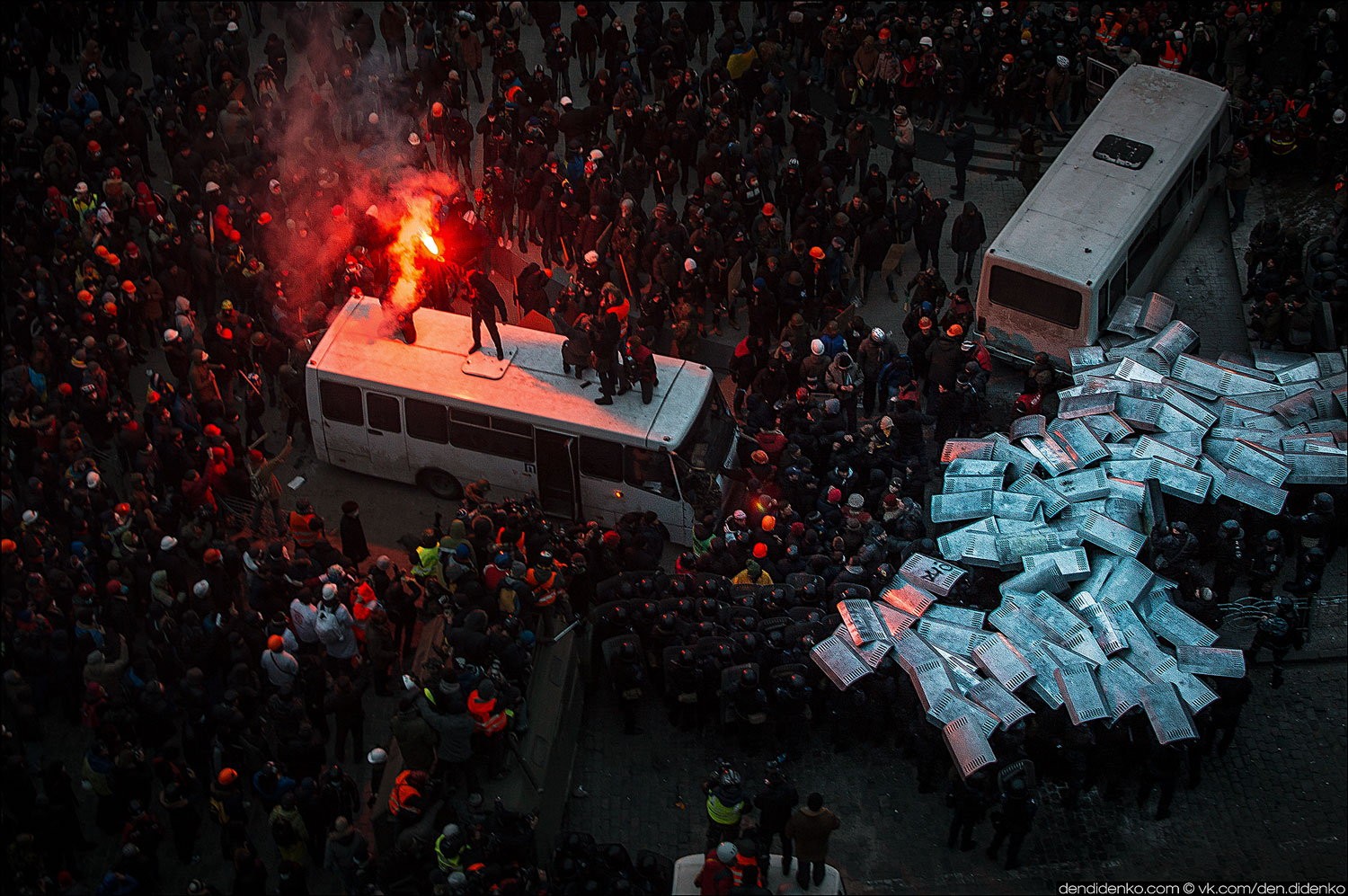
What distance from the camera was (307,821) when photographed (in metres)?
16.7

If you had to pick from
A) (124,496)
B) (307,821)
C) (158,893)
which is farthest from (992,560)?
(124,496)

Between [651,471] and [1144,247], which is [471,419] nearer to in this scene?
[651,471]

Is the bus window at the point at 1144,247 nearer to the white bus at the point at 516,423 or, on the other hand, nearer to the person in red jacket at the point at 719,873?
the white bus at the point at 516,423

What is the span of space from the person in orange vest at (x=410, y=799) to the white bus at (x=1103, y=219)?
11.0 meters

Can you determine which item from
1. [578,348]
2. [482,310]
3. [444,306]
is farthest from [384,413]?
[444,306]

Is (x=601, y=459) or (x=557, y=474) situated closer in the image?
(x=601, y=459)

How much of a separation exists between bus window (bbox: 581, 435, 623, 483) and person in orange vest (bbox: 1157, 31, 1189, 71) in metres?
12.7

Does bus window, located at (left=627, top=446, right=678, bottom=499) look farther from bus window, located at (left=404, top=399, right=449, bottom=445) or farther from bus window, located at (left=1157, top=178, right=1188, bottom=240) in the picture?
bus window, located at (left=1157, top=178, right=1188, bottom=240)

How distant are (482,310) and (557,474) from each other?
7.52ft

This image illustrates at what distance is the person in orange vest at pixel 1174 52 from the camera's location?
27297 millimetres

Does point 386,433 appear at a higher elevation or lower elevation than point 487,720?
lower

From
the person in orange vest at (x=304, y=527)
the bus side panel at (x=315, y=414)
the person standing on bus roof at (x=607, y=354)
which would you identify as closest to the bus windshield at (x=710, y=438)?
the person standing on bus roof at (x=607, y=354)

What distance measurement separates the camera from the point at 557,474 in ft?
68.7

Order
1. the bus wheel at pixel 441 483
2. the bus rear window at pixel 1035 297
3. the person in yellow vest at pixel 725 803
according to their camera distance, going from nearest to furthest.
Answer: the person in yellow vest at pixel 725 803, the bus wheel at pixel 441 483, the bus rear window at pixel 1035 297
